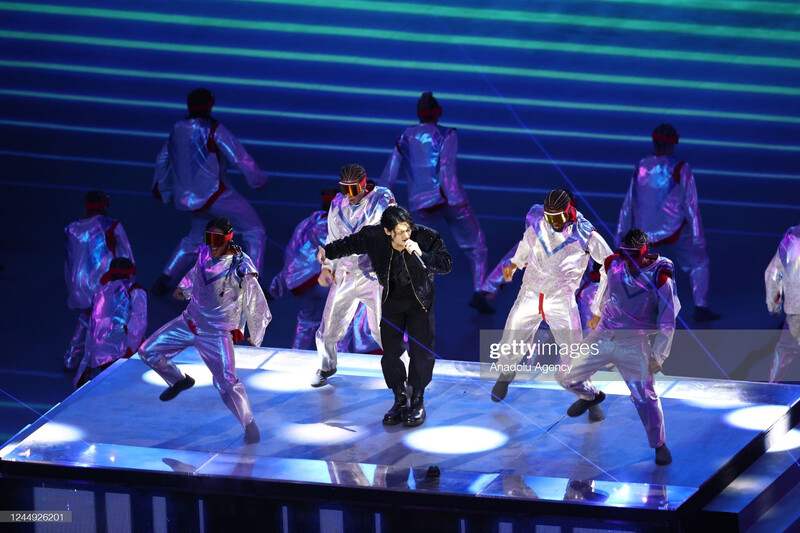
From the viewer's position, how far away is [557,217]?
7.70 m

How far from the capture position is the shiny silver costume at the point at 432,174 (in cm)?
1043

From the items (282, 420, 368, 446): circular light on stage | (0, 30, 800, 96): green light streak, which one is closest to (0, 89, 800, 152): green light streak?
(0, 30, 800, 96): green light streak

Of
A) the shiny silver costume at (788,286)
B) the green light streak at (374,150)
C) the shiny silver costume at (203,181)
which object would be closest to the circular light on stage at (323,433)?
the shiny silver costume at (788,286)

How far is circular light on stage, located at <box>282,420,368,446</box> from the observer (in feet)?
26.1

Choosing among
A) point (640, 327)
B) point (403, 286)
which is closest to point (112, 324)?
point (403, 286)

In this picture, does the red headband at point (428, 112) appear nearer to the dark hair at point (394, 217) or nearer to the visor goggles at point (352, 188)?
the visor goggles at point (352, 188)

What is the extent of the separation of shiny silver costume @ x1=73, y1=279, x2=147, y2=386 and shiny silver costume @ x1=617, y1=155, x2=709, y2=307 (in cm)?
347

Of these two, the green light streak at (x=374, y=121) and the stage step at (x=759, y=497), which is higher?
the green light streak at (x=374, y=121)

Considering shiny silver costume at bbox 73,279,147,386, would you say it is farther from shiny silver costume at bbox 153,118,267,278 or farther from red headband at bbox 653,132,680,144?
red headband at bbox 653,132,680,144

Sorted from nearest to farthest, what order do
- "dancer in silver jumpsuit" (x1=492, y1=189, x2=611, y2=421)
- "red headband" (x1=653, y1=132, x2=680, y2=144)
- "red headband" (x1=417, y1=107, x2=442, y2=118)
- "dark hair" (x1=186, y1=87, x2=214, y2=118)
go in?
"dancer in silver jumpsuit" (x1=492, y1=189, x2=611, y2=421), "red headband" (x1=653, y1=132, x2=680, y2=144), "red headband" (x1=417, y1=107, x2=442, y2=118), "dark hair" (x1=186, y1=87, x2=214, y2=118)

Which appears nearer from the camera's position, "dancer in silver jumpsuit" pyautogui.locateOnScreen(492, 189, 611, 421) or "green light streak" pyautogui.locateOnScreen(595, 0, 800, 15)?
"dancer in silver jumpsuit" pyautogui.locateOnScreen(492, 189, 611, 421)

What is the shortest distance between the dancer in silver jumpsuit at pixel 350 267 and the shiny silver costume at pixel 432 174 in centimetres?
202

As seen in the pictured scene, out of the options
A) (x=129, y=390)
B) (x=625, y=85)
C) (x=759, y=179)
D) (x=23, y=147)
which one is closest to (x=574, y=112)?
(x=625, y=85)

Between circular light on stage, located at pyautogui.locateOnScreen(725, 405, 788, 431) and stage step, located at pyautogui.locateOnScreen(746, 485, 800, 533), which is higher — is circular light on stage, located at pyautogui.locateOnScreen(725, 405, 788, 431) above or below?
above
